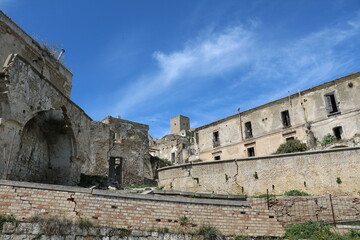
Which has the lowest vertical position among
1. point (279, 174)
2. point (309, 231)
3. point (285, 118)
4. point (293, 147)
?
point (309, 231)

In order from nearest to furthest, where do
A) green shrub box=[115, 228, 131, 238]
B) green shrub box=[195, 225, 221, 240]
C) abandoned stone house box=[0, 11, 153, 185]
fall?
green shrub box=[115, 228, 131, 238], green shrub box=[195, 225, 221, 240], abandoned stone house box=[0, 11, 153, 185]

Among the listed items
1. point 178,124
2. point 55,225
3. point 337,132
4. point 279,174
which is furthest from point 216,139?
point 178,124

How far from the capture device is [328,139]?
78.7ft

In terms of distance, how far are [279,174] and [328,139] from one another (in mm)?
8981

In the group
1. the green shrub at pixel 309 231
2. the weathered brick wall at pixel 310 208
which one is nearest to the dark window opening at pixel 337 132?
the weathered brick wall at pixel 310 208

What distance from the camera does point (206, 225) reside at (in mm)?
9438

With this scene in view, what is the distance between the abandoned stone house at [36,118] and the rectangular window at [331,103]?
18274mm

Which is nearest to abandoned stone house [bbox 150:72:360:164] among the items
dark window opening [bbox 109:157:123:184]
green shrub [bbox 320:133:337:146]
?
green shrub [bbox 320:133:337:146]

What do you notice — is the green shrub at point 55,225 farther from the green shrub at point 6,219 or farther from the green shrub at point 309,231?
the green shrub at point 309,231

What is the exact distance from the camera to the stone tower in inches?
2574

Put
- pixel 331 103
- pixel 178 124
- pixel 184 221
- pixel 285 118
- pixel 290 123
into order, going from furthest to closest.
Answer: pixel 178 124 < pixel 285 118 < pixel 290 123 < pixel 331 103 < pixel 184 221

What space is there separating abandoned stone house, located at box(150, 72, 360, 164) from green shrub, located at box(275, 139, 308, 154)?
43.3 inches

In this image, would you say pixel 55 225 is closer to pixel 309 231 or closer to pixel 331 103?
pixel 309 231

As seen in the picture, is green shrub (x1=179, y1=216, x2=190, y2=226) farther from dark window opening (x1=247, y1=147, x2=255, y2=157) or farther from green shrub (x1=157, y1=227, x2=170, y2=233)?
dark window opening (x1=247, y1=147, x2=255, y2=157)
